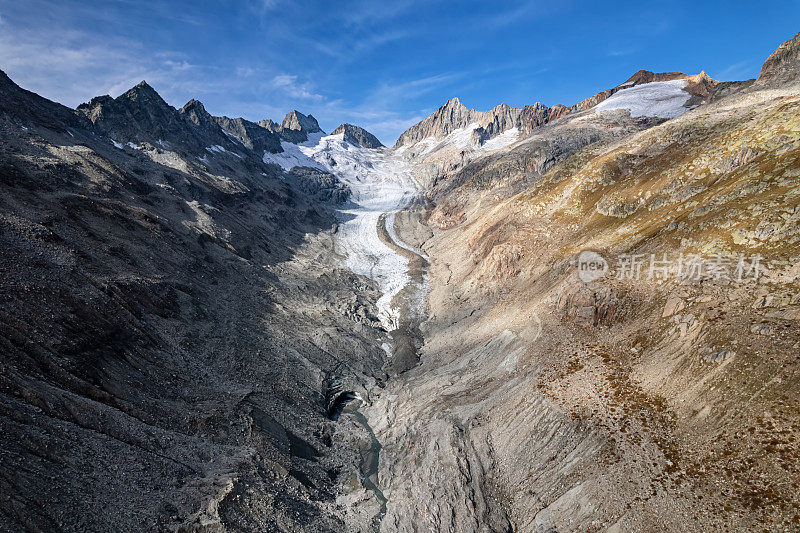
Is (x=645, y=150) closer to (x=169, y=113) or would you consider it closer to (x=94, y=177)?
(x=94, y=177)

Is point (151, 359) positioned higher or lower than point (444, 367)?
higher

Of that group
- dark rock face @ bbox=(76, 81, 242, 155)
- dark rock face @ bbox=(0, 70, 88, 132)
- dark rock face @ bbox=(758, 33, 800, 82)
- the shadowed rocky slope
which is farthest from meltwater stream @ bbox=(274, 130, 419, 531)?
dark rock face @ bbox=(758, 33, 800, 82)

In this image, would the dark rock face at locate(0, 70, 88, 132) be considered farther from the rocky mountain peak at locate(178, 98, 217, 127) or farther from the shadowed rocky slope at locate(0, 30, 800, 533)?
the rocky mountain peak at locate(178, 98, 217, 127)

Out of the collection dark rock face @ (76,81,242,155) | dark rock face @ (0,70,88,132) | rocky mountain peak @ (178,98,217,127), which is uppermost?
rocky mountain peak @ (178,98,217,127)

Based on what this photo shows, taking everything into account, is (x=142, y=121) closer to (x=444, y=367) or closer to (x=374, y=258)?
(x=374, y=258)

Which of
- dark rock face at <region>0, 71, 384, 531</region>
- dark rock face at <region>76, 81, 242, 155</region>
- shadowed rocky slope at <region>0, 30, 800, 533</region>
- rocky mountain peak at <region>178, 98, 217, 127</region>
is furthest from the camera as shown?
rocky mountain peak at <region>178, 98, 217, 127</region>

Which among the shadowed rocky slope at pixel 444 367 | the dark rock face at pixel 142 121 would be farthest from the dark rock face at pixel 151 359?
the dark rock face at pixel 142 121

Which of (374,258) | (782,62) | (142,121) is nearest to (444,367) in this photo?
(374,258)

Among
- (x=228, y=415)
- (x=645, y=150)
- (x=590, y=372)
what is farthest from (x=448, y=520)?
(x=645, y=150)
